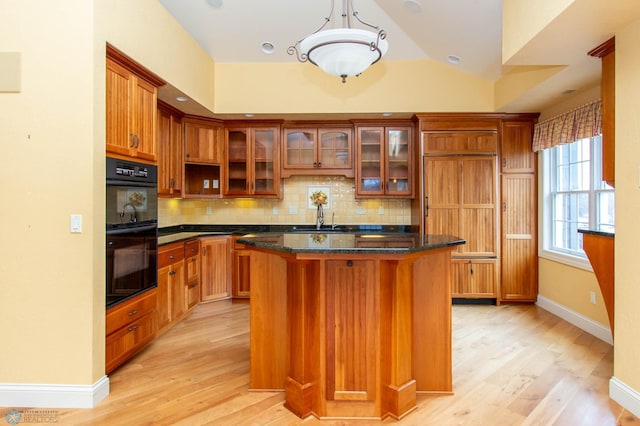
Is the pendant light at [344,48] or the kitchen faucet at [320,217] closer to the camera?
the pendant light at [344,48]

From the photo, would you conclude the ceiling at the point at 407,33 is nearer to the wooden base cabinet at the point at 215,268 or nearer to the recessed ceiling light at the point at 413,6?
the recessed ceiling light at the point at 413,6

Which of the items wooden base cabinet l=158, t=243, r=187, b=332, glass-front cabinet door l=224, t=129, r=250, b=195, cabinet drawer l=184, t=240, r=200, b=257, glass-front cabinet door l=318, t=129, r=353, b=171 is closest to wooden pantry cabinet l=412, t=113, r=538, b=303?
glass-front cabinet door l=318, t=129, r=353, b=171

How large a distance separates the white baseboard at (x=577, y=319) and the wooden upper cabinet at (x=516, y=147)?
5.21 feet

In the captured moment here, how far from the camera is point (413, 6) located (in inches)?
130

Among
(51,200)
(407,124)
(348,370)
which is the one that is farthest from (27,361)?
(407,124)

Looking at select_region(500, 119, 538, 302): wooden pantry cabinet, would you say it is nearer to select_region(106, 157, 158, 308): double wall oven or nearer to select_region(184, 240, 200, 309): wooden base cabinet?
select_region(184, 240, 200, 309): wooden base cabinet

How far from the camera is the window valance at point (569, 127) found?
129 inches

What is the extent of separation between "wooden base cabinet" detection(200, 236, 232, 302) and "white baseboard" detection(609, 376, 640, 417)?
3.81 meters

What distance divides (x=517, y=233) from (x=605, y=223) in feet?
3.21

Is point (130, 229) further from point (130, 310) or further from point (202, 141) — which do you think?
point (202, 141)

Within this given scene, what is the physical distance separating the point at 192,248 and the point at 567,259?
163 inches

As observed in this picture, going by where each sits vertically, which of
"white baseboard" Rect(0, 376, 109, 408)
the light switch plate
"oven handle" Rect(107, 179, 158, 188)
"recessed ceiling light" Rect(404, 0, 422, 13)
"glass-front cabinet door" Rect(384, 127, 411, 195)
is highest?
"recessed ceiling light" Rect(404, 0, 422, 13)

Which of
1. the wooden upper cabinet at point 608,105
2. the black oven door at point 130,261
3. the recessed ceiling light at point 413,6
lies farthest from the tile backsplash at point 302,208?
the wooden upper cabinet at point 608,105

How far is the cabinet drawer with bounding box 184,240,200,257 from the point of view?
388cm
